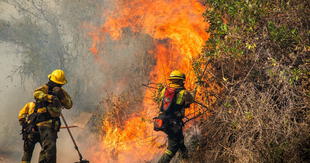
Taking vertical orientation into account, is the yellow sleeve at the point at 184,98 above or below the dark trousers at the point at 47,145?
above

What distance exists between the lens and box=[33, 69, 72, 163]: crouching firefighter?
5.65 metres

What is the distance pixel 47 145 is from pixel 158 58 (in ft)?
16.0

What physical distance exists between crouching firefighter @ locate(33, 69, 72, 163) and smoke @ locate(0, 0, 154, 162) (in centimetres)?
515

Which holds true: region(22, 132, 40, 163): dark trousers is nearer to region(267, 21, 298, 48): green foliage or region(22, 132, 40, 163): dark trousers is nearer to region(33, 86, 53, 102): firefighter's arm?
region(33, 86, 53, 102): firefighter's arm

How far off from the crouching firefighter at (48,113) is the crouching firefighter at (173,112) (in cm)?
218

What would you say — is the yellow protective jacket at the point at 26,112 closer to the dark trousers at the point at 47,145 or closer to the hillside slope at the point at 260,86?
the dark trousers at the point at 47,145

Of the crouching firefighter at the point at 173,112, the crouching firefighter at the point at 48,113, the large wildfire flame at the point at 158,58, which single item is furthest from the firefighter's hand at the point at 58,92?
the large wildfire flame at the point at 158,58

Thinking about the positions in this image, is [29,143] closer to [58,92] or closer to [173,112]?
[58,92]

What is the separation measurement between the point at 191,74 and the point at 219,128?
224 centimetres

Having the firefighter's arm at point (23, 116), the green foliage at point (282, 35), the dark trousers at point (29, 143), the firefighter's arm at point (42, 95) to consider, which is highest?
the green foliage at point (282, 35)

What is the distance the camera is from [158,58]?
939 centimetres

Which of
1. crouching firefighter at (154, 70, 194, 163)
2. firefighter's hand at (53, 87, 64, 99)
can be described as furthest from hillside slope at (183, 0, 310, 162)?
firefighter's hand at (53, 87, 64, 99)

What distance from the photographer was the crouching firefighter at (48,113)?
5.65m

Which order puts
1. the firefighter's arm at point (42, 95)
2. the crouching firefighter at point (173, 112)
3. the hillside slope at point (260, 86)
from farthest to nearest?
the crouching firefighter at point (173, 112)
the firefighter's arm at point (42, 95)
the hillside slope at point (260, 86)
